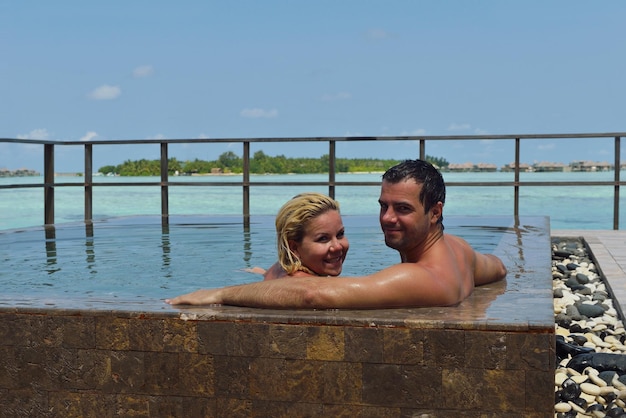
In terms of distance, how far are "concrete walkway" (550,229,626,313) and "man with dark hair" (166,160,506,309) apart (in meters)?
2.33

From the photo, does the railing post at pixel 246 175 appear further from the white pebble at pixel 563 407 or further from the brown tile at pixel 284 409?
the brown tile at pixel 284 409

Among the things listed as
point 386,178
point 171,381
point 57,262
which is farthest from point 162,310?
point 57,262

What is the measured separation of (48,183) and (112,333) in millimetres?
7231

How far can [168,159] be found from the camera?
9.94 metres

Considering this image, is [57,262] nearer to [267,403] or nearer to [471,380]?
[267,403]

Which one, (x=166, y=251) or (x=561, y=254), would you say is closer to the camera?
(x=166, y=251)

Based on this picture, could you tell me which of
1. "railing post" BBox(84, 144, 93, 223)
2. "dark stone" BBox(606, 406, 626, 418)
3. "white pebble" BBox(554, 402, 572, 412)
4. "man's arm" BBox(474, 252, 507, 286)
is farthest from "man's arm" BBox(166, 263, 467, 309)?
"railing post" BBox(84, 144, 93, 223)

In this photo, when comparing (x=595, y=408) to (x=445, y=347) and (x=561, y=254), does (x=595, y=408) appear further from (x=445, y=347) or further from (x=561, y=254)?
(x=561, y=254)

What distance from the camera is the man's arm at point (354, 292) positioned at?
109 inches

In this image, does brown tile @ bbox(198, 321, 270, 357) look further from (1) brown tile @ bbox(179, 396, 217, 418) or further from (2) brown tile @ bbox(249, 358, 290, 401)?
(1) brown tile @ bbox(179, 396, 217, 418)

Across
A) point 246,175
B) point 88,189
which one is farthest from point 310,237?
point 88,189

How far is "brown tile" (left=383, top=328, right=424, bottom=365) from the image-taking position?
261 cm

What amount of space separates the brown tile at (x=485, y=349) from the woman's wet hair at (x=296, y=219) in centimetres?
82

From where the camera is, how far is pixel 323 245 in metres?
3.16
